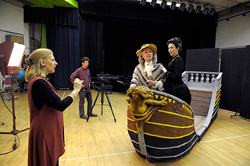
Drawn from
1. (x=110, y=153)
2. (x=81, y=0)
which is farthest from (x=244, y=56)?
(x=81, y=0)

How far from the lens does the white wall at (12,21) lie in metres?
6.46

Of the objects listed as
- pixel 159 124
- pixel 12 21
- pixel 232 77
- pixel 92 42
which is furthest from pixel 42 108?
pixel 12 21

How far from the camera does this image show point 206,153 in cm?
250

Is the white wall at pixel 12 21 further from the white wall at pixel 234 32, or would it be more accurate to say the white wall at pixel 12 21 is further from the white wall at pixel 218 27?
the white wall at pixel 234 32

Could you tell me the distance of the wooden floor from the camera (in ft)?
7.29

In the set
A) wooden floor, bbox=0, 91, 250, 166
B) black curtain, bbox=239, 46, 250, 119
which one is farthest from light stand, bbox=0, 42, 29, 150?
black curtain, bbox=239, 46, 250, 119

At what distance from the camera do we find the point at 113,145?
2.70 meters

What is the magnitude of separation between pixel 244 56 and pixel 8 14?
8.39 metres

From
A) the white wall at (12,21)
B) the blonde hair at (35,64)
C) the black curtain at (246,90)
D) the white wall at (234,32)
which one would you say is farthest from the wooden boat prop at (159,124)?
the white wall at (234,32)

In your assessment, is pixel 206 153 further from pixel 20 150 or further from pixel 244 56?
pixel 244 56

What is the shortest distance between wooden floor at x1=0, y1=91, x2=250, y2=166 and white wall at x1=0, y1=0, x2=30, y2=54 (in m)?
4.07

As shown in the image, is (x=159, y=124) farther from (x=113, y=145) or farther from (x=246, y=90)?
(x=246, y=90)

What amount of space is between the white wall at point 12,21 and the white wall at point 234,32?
9676 millimetres

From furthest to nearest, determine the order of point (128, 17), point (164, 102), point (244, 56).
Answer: point (128, 17), point (244, 56), point (164, 102)
